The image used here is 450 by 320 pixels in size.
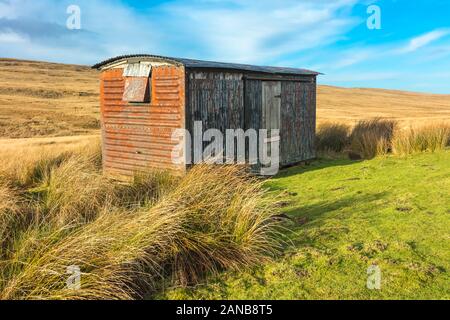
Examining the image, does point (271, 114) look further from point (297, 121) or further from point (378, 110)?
point (378, 110)

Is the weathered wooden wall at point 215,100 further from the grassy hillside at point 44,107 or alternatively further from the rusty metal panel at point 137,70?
the grassy hillside at point 44,107

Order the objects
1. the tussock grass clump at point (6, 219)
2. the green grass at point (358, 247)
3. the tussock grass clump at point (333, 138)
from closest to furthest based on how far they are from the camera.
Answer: the green grass at point (358, 247)
the tussock grass clump at point (6, 219)
the tussock grass clump at point (333, 138)

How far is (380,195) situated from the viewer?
7852 mm

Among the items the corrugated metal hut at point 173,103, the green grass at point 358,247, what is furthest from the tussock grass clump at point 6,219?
the corrugated metal hut at point 173,103

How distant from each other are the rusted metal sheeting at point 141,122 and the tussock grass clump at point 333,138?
6.58m

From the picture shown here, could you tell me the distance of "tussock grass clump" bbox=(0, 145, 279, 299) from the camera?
13.6ft

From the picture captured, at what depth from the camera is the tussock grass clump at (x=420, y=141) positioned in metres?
12.9

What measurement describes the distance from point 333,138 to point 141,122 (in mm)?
7102

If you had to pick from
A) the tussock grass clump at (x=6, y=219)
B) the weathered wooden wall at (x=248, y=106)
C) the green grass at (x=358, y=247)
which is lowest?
the green grass at (x=358, y=247)

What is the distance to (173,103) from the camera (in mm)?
9742

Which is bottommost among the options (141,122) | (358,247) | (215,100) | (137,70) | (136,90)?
(358,247)

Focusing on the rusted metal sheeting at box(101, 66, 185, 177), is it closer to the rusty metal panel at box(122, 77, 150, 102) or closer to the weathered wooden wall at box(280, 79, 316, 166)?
the rusty metal panel at box(122, 77, 150, 102)

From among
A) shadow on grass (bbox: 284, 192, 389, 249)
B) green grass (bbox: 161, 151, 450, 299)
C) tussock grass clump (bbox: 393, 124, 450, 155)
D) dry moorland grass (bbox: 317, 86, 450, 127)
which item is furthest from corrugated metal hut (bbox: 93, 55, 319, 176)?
dry moorland grass (bbox: 317, 86, 450, 127)

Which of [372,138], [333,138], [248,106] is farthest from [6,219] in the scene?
[333,138]
